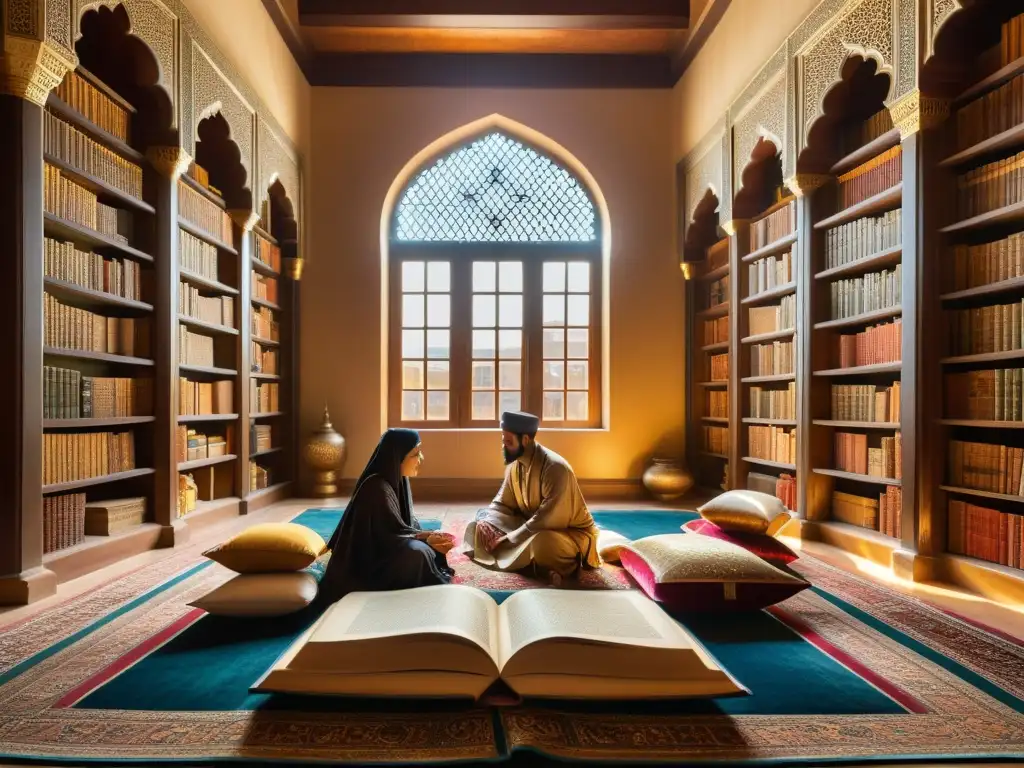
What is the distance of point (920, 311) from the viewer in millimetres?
3361

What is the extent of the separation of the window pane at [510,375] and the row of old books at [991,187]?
167 inches

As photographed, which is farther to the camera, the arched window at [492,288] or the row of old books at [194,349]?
the arched window at [492,288]

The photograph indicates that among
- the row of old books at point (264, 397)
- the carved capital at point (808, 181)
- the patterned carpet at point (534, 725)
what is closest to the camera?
the patterned carpet at point (534, 725)

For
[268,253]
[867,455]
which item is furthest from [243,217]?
[867,455]

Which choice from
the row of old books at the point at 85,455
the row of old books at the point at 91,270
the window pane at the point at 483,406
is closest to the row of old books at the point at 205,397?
the row of old books at the point at 85,455

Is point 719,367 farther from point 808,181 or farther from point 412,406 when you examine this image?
point 412,406

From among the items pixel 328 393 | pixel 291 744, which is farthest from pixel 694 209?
pixel 291 744

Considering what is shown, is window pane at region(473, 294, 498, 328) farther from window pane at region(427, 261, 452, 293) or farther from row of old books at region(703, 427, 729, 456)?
row of old books at region(703, 427, 729, 456)

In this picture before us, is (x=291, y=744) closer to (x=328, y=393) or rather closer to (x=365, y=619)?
(x=365, y=619)

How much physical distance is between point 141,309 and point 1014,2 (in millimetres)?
5078

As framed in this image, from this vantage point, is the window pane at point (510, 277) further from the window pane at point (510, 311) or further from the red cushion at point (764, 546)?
the red cushion at point (764, 546)

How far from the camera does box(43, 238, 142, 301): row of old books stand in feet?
10.9

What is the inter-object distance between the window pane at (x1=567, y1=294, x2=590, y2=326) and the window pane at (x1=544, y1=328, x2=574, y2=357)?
0.47 feet

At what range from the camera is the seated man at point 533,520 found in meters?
3.40
